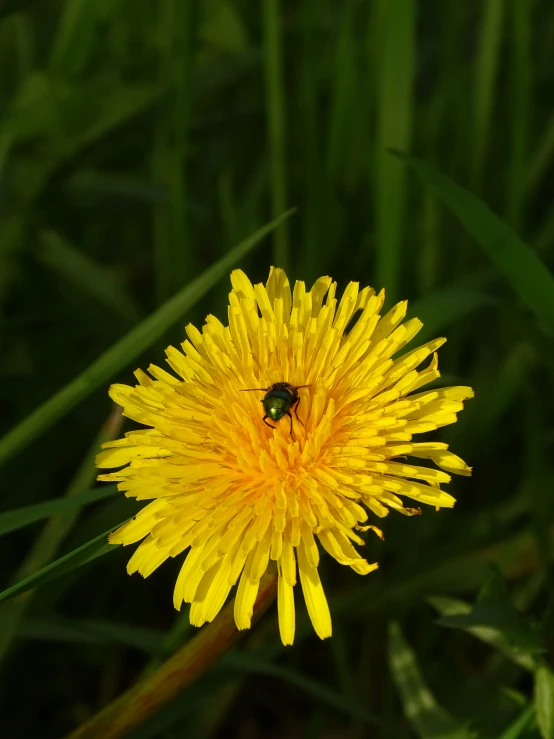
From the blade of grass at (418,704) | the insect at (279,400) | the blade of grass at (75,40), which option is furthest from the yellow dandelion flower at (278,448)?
the blade of grass at (75,40)

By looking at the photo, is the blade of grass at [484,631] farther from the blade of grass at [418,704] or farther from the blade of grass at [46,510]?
the blade of grass at [46,510]

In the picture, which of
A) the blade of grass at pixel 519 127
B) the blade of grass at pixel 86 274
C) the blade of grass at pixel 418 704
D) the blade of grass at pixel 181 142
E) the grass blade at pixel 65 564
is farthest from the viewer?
the blade of grass at pixel 86 274

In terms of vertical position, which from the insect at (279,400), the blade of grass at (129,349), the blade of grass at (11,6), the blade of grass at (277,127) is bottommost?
the insect at (279,400)

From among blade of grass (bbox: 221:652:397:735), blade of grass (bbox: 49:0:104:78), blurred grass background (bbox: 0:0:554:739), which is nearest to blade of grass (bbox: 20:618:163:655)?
blurred grass background (bbox: 0:0:554:739)

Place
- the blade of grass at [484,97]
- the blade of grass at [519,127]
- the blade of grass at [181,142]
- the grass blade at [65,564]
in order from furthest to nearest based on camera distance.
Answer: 1. the blade of grass at [484,97]
2. the blade of grass at [519,127]
3. the blade of grass at [181,142]
4. the grass blade at [65,564]

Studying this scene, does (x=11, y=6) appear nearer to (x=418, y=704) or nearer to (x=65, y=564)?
(x=65, y=564)

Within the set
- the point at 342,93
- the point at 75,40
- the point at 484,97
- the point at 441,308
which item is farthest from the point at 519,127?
the point at 75,40

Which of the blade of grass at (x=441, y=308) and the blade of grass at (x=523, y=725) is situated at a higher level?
the blade of grass at (x=441, y=308)

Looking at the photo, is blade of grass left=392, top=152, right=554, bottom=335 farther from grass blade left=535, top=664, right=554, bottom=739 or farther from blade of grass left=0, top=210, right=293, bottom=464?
grass blade left=535, top=664, right=554, bottom=739

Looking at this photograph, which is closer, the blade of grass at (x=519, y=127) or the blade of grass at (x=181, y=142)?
the blade of grass at (x=181, y=142)
